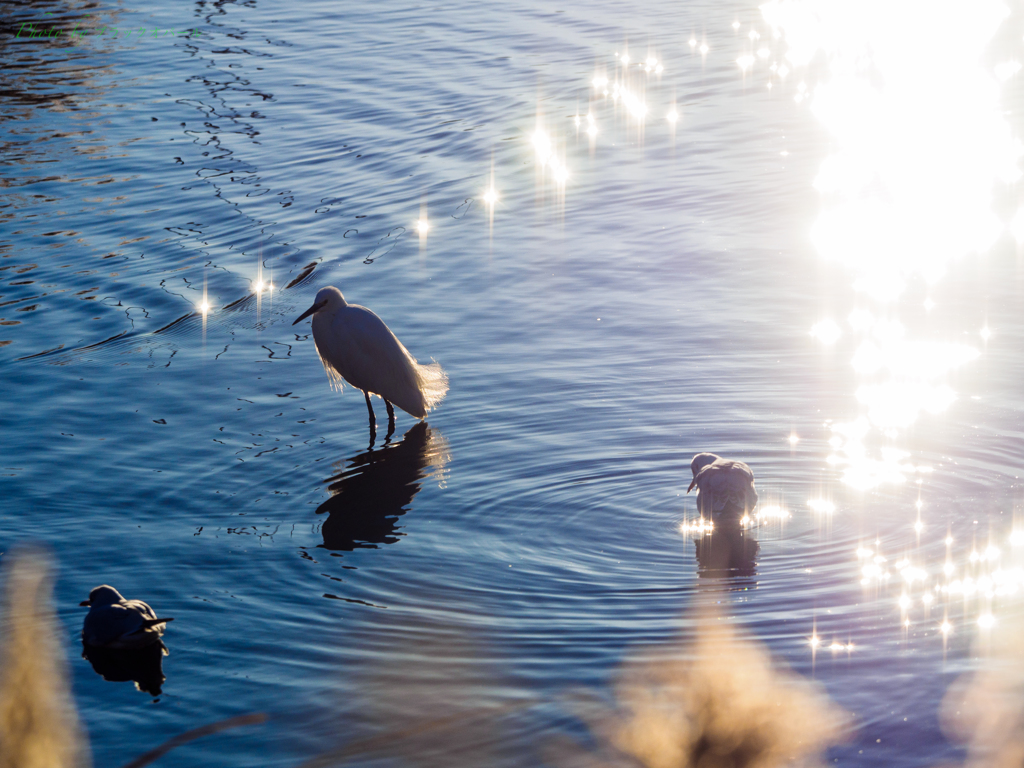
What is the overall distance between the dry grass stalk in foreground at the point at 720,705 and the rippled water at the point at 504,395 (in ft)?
0.64

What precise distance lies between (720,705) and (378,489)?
17.0ft

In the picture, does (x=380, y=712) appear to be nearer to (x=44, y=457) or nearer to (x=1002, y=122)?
(x=44, y=457)

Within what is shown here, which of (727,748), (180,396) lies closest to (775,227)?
(180,396)

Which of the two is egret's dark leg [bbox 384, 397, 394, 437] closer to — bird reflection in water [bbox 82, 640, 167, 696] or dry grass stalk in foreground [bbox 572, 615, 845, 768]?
bird reflection in water [bbox 82, 640, 167, 696]

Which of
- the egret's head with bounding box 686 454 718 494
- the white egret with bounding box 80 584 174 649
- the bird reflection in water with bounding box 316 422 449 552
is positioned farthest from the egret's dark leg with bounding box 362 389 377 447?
the white egret with bounding box 80 584 174 649

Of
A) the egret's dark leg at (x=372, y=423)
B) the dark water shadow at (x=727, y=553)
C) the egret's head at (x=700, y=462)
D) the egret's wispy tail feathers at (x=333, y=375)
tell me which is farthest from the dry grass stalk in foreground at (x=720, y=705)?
the egret's wispy tail feathers at (x=333, y=375)

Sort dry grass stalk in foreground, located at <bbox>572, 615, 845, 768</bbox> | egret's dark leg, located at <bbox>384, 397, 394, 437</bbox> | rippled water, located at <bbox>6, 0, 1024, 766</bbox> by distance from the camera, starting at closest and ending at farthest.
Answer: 1. dry grass stalk in foreground, located at <bbox>572, 615, 845, 768</bbox>
2. rippled water, located at <bbox>6, 0, 1024, 766</bbox>
3. egret's dark leg, located at <bbox>384, 397, 394, 437</bbox>

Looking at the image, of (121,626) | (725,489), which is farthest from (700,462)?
(121,626)

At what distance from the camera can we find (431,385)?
1149cm

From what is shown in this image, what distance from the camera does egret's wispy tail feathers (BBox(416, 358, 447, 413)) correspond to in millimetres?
11422

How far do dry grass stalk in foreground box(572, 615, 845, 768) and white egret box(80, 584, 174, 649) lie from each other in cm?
291

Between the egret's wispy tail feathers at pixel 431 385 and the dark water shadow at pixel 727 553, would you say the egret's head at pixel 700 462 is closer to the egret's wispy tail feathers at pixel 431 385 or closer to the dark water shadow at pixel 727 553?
the dark water shadow at pixel 727 553

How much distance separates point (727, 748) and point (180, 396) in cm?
917

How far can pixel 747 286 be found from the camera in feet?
43.8
